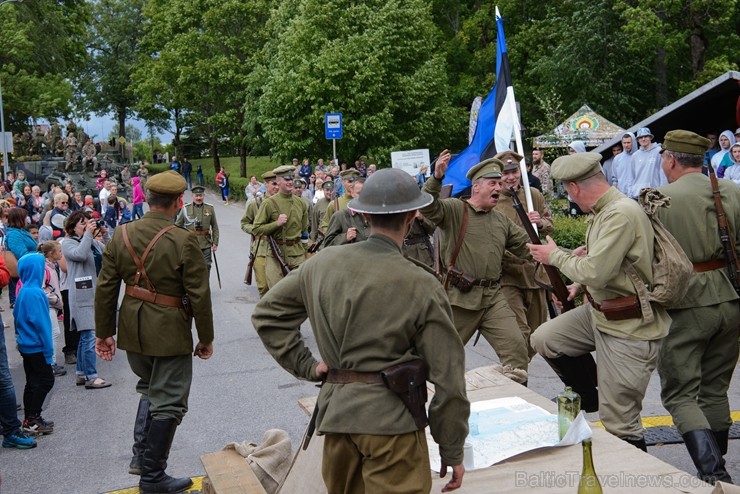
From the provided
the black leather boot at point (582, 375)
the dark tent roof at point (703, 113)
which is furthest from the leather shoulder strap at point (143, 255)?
the dark tent roof at point (703, 113)

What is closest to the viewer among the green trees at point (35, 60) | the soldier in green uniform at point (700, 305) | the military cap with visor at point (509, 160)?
the soldier in green uniform at point (700, 305)

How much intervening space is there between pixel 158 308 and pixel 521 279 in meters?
3.49

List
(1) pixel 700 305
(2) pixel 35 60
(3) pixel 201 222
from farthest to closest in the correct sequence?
(2) pixel 35 60 < (3) pixel 201 222 < (1) pixel 700 305

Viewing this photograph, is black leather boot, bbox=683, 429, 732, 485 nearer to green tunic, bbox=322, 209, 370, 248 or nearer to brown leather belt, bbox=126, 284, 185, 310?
brown leather belt, bbox=126, 284, 185, 310

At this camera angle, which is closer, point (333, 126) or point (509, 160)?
point (509, 160)

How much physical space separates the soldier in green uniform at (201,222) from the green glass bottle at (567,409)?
9121 mm

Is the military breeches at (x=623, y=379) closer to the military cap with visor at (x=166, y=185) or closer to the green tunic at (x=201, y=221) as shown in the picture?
the military cap with visor at (x=166, y=185)

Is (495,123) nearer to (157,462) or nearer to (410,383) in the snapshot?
(157,462)

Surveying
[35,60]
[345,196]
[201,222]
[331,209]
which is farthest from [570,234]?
[35,60]

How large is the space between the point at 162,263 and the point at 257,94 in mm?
36585

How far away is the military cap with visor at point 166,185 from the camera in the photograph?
5.85 meters

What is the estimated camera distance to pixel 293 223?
10961 millimetres

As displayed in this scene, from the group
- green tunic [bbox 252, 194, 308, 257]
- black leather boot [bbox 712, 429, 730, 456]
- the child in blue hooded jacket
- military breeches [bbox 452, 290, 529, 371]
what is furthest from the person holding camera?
black leather boot [bbox 712, 429, 730, 456]

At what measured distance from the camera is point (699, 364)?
550 centimetres
